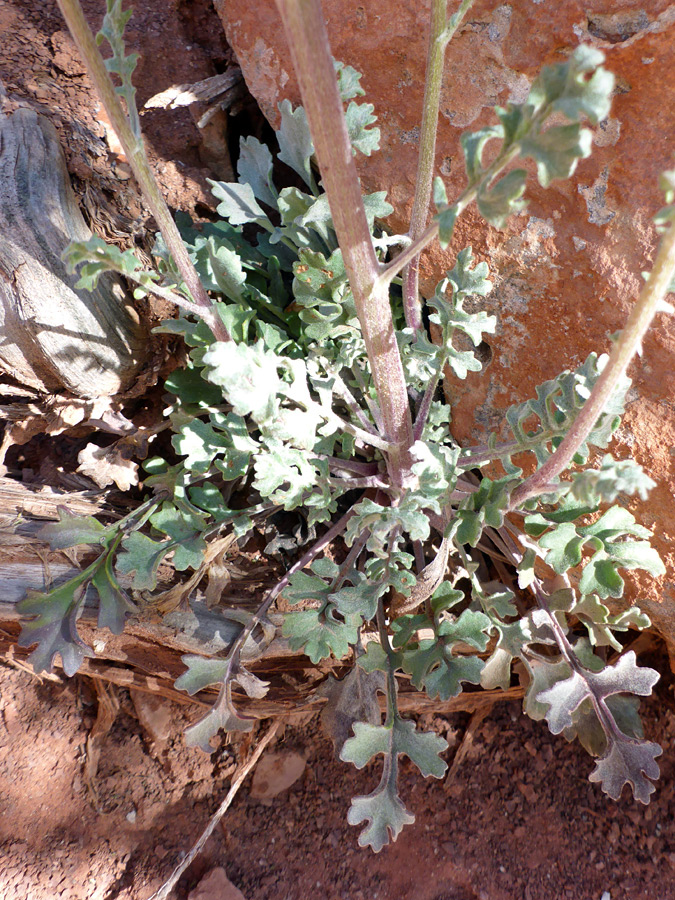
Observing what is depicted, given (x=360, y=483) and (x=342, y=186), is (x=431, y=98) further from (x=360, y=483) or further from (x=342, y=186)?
(x=360, y=483)

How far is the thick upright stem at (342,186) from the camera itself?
0.94m

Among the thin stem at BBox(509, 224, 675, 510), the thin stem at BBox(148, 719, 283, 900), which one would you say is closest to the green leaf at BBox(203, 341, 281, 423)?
the thin stem at BBox(509, 224, 675, 510)

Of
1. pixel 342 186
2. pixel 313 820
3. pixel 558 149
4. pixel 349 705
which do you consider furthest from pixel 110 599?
pixel 558 149

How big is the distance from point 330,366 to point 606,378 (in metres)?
0.89

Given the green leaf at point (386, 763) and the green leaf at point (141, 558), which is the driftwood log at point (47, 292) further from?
the green leaf at point (386, 763)

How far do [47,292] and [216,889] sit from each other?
1718 mm

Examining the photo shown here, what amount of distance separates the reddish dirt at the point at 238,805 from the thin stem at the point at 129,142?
793 mm

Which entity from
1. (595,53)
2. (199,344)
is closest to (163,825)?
(199,344)

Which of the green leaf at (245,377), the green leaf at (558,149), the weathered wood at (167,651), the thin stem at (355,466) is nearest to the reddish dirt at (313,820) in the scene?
Answer: the weathered wood at (167,651)

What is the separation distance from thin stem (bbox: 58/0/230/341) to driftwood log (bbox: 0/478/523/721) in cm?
Answer: 90

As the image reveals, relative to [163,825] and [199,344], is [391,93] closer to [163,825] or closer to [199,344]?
A: [199,344]

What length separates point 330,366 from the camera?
6.08 feet

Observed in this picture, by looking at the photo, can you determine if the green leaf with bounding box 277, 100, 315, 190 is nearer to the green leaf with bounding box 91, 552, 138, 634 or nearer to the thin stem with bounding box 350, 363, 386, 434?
the thin stem with bounding box 350, 363, 386, 434

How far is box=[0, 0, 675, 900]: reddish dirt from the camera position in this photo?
199 centimetres
